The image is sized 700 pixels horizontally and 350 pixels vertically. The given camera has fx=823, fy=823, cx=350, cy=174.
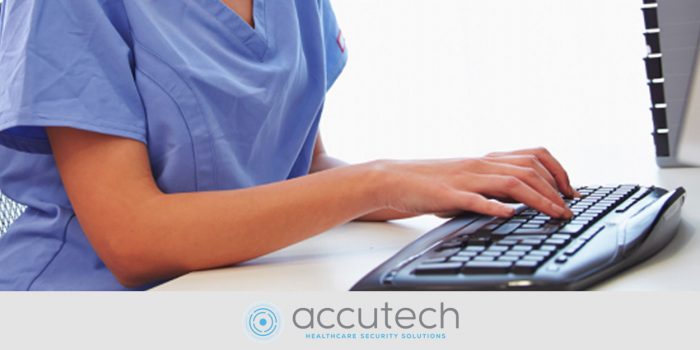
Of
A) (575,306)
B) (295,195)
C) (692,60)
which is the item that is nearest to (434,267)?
(575,306)

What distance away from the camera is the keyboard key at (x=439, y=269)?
0.49 metres

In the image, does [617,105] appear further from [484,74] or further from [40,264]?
[40,264]

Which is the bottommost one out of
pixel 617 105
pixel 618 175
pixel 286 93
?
pixel 617 105

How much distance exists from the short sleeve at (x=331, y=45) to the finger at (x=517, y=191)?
0.41 m

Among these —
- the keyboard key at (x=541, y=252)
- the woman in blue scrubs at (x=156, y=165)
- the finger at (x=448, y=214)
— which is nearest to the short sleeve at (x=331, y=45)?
the woman in blue scrubs at (x=156, y=165)

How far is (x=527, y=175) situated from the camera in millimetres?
691

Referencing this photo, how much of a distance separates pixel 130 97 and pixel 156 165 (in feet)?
0.23

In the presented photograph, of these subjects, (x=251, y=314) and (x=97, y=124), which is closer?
(x=251, y=314)

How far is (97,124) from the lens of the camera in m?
0.69

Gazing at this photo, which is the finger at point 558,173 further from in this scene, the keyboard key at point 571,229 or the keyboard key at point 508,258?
the keyboard key at point 508,258

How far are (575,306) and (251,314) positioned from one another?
0.17 metres

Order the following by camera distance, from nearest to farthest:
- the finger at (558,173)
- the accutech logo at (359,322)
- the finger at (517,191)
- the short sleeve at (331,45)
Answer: the accutech logo at (359,322) < the finger at (517,191) < the finger at (558,173) < the short sleeve at (331,45)

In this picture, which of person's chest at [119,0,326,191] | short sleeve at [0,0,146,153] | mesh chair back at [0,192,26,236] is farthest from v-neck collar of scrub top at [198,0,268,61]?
mesh chair back at [0,192,26,236]

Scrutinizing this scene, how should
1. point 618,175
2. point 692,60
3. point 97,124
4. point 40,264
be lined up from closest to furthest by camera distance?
point 97,124, point 40,264, point 692,60, point 618,175
